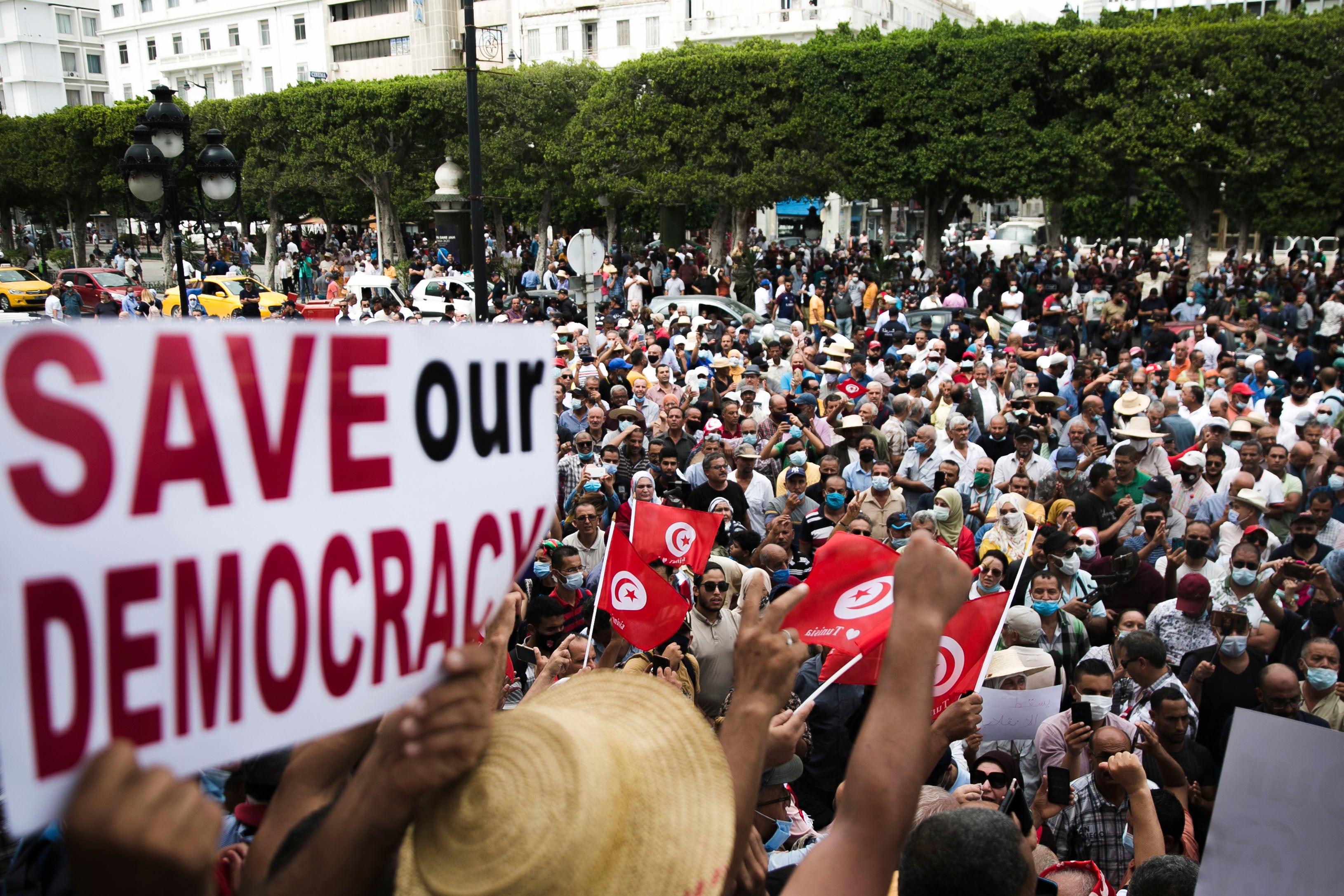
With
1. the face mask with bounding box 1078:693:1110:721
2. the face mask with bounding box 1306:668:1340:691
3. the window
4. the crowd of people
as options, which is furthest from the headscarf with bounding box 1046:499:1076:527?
the window

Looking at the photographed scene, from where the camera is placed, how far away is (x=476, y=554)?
6.18 ft

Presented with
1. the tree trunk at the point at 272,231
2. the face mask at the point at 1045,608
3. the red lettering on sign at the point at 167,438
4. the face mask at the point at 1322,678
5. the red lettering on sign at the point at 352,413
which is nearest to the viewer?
the red lettering on sign at the point at 167,438

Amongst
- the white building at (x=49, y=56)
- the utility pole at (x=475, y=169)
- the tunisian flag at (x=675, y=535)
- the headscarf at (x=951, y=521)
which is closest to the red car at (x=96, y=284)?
the utility pole at (x=475, y=169)

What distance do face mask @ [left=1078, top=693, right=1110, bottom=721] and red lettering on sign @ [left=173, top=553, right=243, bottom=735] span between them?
4.90 m

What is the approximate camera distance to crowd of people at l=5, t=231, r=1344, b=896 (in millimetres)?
1679

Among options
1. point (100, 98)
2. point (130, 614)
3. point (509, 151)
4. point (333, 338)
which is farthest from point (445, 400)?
point (100, 98)

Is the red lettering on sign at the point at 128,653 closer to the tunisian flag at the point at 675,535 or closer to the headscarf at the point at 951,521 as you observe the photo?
the tunisian flag at the point at 675,535

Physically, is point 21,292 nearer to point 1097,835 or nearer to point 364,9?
point 1097,835

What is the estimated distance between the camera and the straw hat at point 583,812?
5.38 ft

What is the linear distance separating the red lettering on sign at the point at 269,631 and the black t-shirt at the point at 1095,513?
817 cm

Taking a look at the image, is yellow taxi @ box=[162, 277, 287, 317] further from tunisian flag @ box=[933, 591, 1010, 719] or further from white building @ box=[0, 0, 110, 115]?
white building @ box=[0, 0, 110, 115]

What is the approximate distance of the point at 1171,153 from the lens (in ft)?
98.7

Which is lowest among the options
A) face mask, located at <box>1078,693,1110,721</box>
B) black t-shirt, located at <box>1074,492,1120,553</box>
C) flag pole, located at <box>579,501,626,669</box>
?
face mask, located at <box>1078,693,1110,721</box>

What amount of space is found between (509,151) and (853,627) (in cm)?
3808
